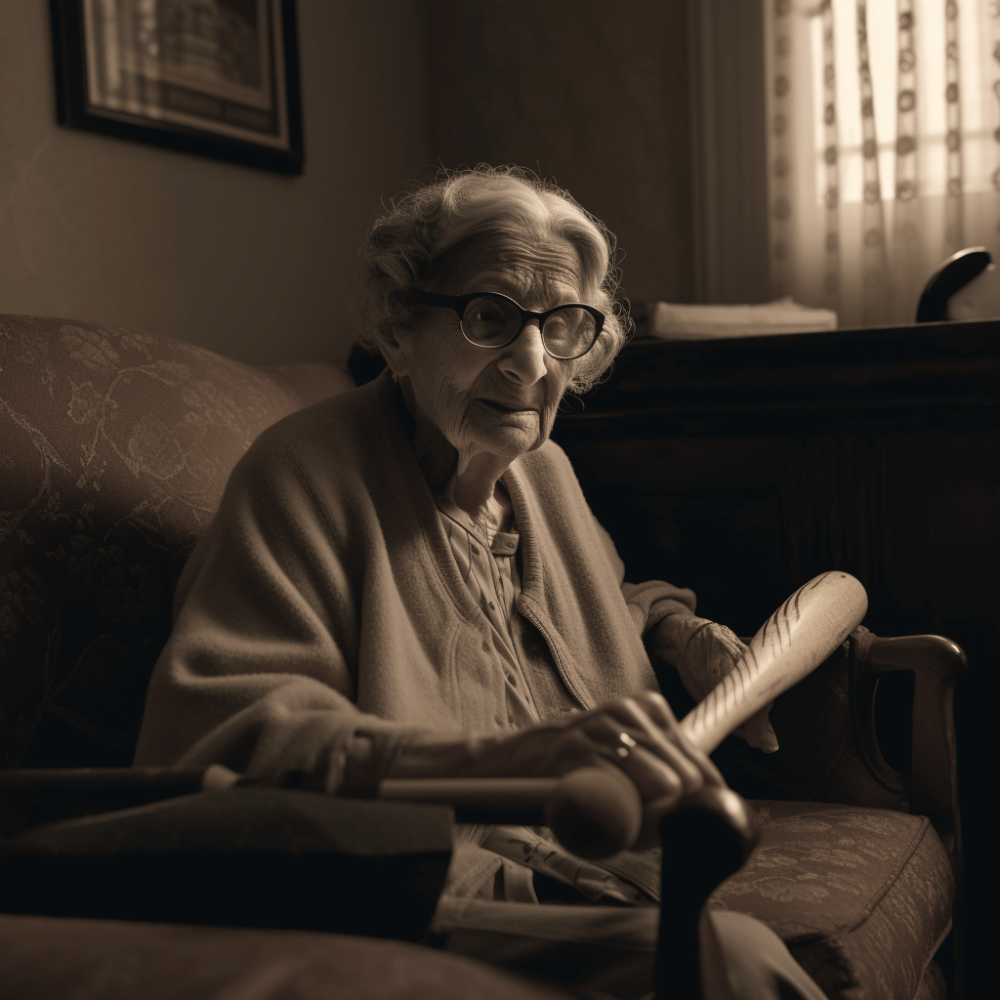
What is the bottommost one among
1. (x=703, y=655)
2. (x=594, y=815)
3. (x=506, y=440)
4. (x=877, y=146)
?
(x=703, y=655)

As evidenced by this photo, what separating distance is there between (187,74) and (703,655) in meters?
1.65

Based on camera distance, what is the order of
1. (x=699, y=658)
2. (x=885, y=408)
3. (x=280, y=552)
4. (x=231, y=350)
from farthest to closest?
(x=231, y=350)
(x=885, y=408)
(x=699, y=658)
(x=280, y=552)

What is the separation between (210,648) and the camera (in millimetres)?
1041

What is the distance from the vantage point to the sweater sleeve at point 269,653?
2.87 ft

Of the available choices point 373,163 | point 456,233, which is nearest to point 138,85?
point 373,163

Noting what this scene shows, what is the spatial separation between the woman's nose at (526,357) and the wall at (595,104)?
4.99 feet

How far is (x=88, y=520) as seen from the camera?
4.07 feet

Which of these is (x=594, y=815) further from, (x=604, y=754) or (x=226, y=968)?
(x=226, y=968)

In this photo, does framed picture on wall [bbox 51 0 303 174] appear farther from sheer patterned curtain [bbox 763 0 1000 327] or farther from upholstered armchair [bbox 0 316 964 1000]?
sheer patterned curtain [bbox 763 0 1000 327]

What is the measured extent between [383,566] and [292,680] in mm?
208

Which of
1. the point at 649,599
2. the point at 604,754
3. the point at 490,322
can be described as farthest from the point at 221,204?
the point at 604,754

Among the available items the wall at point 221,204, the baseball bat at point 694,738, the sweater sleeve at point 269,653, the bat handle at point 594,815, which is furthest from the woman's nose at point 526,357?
the wall at point 221,204

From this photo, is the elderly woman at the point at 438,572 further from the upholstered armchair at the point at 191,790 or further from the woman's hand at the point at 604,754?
the upholstered armchair at the point at 191,790

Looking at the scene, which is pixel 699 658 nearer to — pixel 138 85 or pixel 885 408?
pixel 885 408
